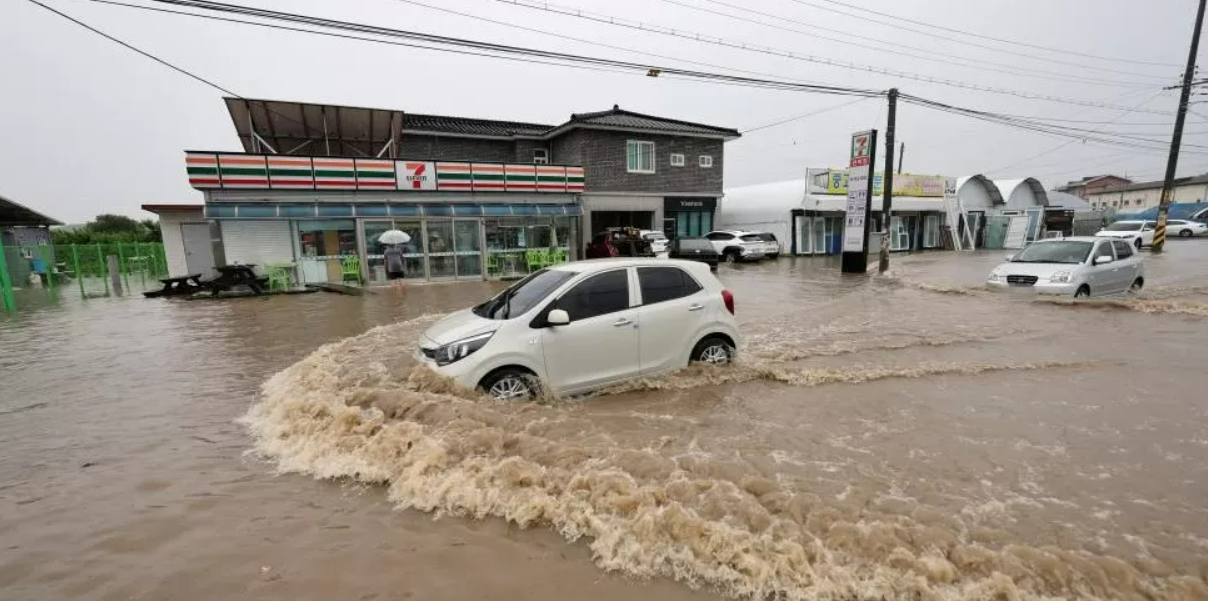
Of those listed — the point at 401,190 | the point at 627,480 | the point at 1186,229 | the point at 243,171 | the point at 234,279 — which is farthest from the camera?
the point at 1186,229

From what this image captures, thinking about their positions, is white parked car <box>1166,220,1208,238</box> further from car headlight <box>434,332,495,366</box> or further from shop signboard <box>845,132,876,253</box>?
car headlight <box>434,332,495,366</box>

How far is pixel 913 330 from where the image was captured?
29.0ft

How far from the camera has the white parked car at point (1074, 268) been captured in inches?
399

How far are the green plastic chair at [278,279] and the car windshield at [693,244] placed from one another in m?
14.6

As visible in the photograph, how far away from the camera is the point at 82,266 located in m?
21.4

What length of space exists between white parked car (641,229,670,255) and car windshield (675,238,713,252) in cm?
62

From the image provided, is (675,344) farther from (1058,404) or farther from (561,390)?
(1058,404)

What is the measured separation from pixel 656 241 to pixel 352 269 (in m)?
11.7

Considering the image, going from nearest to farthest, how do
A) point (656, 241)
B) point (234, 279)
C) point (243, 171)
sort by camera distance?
point (234, 279) → point (243, 171) → point (656, 241)

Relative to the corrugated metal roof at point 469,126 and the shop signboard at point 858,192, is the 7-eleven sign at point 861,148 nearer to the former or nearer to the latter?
the shop signboard at point 858,192

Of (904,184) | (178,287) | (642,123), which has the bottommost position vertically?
(178,287)

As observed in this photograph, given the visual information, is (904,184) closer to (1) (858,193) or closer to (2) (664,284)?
(1) (858,193)

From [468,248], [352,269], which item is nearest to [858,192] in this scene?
[468,248]

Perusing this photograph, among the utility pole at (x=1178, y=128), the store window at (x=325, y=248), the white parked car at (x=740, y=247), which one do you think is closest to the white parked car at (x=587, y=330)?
the store window at (x=325, y=248)
